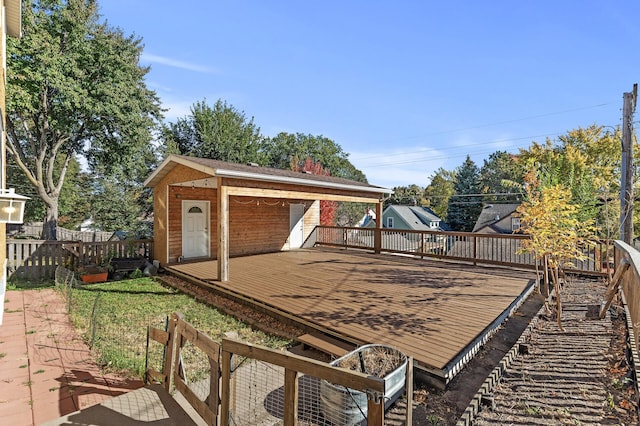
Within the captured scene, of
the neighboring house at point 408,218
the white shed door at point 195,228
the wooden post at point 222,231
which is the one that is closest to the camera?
the wooden post at point 222,231

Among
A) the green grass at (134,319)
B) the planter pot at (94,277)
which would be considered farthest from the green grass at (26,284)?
the green grass at (134,319)

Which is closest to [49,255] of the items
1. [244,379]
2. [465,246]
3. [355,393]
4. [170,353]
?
[170,353]

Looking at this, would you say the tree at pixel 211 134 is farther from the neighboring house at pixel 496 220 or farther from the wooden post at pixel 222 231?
the neighboring house at pixel 496 220

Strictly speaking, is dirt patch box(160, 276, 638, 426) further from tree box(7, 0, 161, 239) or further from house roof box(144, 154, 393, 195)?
tree box(7, 0, 161, 239)

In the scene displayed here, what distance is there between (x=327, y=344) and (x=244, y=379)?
114 cm

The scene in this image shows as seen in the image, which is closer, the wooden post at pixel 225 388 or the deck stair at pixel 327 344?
the wooden post at pixel 225 388

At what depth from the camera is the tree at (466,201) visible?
98.6ft

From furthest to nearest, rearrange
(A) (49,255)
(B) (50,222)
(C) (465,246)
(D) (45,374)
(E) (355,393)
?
(B) (50,222), (C) (465,246), (A) (49,255), (D) (45,374), (E) (355,393)

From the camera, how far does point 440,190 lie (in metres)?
39.5

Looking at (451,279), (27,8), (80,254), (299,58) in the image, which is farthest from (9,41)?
(451,279)

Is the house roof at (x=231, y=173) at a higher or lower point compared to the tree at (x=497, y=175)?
lower

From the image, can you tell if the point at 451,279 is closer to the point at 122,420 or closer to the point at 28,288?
the point at 122,420

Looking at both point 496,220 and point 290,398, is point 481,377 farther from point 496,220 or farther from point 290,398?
point 496,220

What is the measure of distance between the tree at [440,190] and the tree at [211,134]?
2649 cm
